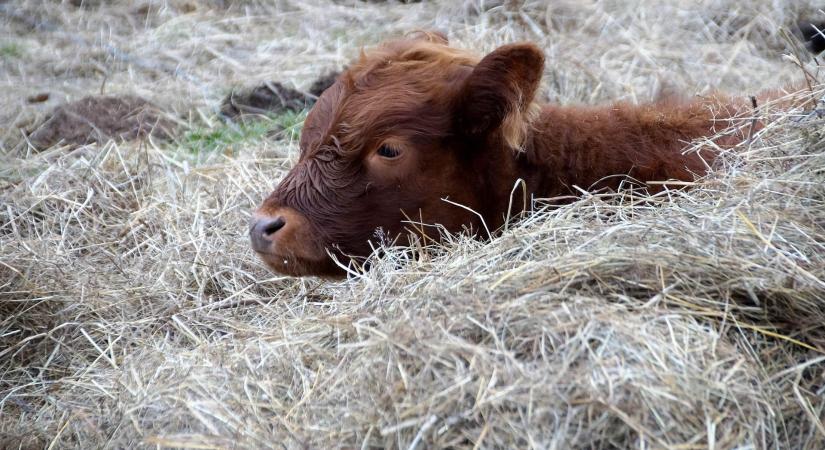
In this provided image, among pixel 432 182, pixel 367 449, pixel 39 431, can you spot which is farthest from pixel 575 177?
pixel 39 431

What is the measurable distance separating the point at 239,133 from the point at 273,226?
11.2ft

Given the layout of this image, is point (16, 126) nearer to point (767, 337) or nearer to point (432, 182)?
point (432, 182)

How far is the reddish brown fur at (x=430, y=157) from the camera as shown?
4266 mm

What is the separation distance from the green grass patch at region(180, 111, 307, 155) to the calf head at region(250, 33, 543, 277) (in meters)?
2.78

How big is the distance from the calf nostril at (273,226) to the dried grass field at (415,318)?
1.28ft

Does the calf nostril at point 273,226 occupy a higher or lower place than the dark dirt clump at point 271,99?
higher

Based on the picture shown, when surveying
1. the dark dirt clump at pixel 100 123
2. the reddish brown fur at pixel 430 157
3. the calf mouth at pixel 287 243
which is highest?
the reddish brown fur at pixel 430 157

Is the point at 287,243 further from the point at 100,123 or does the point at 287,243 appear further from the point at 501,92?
the point at 100,123

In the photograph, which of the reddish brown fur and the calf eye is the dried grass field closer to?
the reddish brown fur

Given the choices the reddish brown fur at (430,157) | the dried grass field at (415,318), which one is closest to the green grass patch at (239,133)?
the dried grass field at (415,318)

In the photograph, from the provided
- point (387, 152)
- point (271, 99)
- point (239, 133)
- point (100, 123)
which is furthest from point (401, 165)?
point (100, 123)

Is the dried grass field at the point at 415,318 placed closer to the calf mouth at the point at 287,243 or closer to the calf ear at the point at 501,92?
the calf mouth at the point at 287,243

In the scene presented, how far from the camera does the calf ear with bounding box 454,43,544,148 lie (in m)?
4.19

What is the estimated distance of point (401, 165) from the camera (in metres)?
4.27
